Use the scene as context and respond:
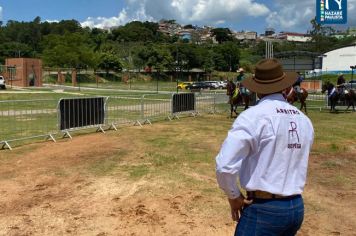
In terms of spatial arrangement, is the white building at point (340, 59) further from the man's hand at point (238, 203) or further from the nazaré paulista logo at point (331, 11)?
the man's hand at point (238, 203)

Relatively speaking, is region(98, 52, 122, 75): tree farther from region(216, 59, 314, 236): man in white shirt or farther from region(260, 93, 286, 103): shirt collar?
region(216, 59, 314, 236): man in white shirt

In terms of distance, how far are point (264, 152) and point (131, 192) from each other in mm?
5058

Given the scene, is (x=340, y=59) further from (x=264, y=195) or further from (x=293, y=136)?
(x=264, y=195)

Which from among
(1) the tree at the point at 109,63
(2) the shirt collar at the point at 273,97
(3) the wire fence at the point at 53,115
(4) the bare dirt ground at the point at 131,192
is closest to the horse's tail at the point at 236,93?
(3) the wire fence at the point at 53,115

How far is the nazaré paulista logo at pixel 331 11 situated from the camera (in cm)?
2397

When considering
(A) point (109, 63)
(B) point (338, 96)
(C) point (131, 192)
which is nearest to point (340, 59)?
(A) point (109, 63)

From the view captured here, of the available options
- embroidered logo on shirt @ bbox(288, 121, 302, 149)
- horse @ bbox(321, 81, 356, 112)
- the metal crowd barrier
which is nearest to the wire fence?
the metal crowd barrier

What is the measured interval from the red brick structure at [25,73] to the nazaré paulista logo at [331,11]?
1738 inches

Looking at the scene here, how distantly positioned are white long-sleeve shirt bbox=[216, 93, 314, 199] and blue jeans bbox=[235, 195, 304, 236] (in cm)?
8

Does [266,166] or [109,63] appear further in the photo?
[109,63]

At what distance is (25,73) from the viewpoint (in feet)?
197

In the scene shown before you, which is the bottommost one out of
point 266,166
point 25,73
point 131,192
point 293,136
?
point 131,192

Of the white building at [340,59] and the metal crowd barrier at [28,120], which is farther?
the white building at [340,59]

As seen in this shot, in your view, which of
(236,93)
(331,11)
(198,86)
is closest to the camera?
(236,93)
